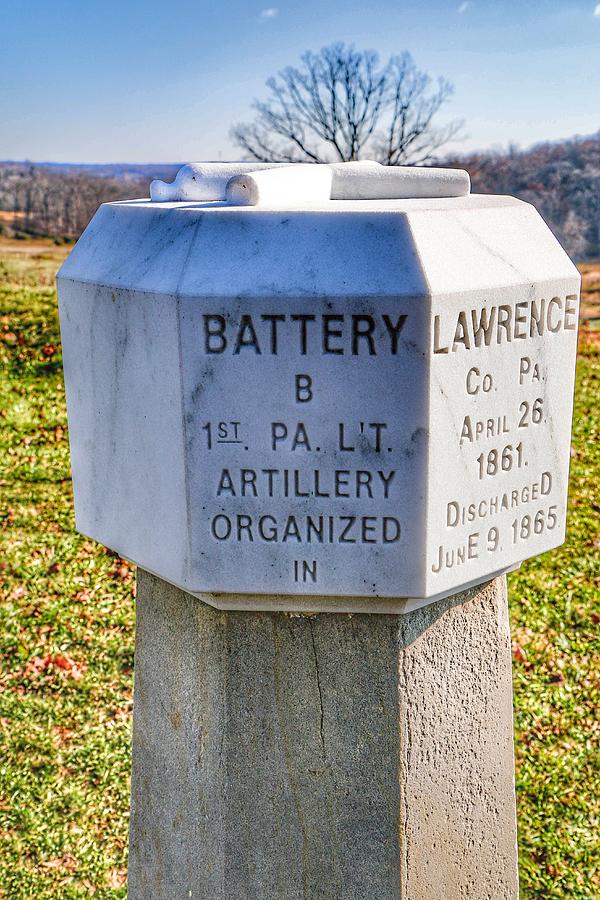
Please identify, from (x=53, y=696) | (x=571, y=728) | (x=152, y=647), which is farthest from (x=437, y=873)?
(x=53, y=696)

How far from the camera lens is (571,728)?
558 centimetres

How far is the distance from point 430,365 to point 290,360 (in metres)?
0.29

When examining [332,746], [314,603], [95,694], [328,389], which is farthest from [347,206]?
[95,694]

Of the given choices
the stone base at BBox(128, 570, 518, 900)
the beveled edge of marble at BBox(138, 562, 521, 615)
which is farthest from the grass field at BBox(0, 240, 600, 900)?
the beveled edge of marble at BBox(138, 562, 521, 615)

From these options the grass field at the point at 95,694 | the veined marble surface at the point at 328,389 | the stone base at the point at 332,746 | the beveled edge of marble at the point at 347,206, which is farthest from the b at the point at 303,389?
the grass field at the point at 95,694

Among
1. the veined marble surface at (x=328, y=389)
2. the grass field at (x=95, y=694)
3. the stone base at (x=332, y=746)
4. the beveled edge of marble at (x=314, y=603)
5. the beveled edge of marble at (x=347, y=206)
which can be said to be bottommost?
the grass field at (x=95, y=694)

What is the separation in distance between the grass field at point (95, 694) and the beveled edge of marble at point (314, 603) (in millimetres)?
2776

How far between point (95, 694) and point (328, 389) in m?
4.26

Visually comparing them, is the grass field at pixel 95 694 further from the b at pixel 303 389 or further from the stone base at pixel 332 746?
the b at pixel 303 389

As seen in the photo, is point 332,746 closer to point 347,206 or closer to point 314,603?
point 314,603

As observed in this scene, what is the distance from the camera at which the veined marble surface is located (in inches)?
77.4

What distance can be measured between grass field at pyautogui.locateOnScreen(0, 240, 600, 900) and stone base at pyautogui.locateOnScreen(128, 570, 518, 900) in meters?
2.12

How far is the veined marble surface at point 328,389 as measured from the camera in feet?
6.45

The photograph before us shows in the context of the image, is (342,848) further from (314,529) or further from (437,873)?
(314,529)
